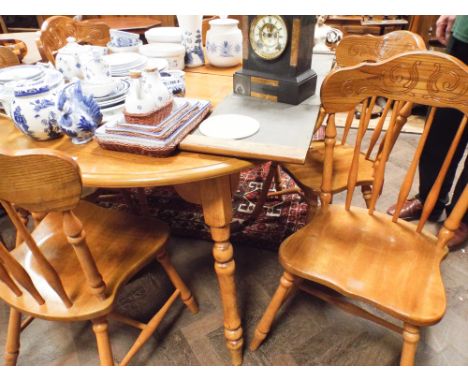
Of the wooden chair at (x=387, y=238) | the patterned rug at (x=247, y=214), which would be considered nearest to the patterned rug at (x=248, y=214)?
the patterned rug at (x=247, y=214)

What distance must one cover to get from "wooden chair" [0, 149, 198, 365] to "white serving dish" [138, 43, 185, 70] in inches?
26.1

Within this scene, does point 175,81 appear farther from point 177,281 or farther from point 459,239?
point 459,239

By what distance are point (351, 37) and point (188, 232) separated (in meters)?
1.15

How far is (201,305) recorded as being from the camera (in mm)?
1453

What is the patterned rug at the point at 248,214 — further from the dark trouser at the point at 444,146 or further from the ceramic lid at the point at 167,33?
the ceramic lid at the point at 167,33

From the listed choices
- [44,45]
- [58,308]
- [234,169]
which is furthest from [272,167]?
[44,45]

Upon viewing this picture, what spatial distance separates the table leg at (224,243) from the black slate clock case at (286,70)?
39cm

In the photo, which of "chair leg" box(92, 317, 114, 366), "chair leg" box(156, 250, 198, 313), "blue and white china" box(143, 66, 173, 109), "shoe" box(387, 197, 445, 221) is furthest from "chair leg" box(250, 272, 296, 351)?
"shoe" box(387, 197, 445, 221)

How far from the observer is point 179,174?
80 centimetres

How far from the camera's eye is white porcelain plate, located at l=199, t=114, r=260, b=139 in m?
0.91

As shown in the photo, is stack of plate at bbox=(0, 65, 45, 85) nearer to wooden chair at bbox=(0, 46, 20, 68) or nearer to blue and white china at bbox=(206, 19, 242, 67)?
wooden chair at bbox=(0, 46, 20, 68)

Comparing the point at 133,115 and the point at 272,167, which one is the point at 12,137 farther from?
the point at 272,167

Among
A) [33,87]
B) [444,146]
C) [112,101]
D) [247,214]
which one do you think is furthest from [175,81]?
[444,146]

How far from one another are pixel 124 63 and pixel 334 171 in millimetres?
891
